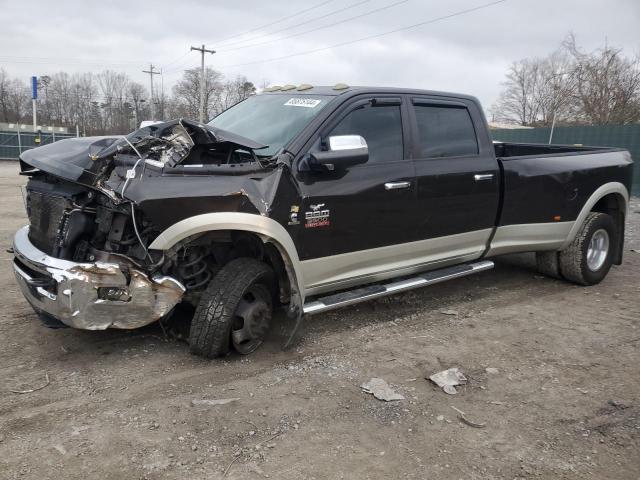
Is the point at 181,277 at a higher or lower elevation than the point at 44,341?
higher

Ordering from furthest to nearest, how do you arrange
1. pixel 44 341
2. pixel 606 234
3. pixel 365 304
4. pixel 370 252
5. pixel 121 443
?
pixel 606 234 → pixel 365 304 → pixel 370 252 → pixel 44 341 → pixel 121 443

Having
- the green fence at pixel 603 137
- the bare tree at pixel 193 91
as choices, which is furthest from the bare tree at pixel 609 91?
the bare tree at pixel 193 91

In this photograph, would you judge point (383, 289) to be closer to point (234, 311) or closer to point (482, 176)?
point (234, 311)

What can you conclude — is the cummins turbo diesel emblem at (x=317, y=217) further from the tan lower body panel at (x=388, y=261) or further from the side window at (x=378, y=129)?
the side window at (x=378, y=129)

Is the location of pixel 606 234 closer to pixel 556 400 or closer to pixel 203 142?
pixel 556 400

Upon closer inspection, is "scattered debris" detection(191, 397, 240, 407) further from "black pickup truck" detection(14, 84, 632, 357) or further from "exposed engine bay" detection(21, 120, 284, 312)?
"exposed engine bay" detection(21, 120, 284, 312)

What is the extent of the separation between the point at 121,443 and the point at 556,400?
8.65 ft

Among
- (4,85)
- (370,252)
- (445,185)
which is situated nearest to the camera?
(370,252)

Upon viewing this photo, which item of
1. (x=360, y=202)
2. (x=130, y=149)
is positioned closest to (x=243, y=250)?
(x=360, y=202)

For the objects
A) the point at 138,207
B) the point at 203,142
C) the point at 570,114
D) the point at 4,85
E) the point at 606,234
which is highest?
the point at 4,85

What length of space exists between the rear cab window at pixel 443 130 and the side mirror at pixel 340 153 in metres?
0.96

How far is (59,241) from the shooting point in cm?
340

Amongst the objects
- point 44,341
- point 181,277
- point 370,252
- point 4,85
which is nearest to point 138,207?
point 181,277

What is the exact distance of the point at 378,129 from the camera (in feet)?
14.2
